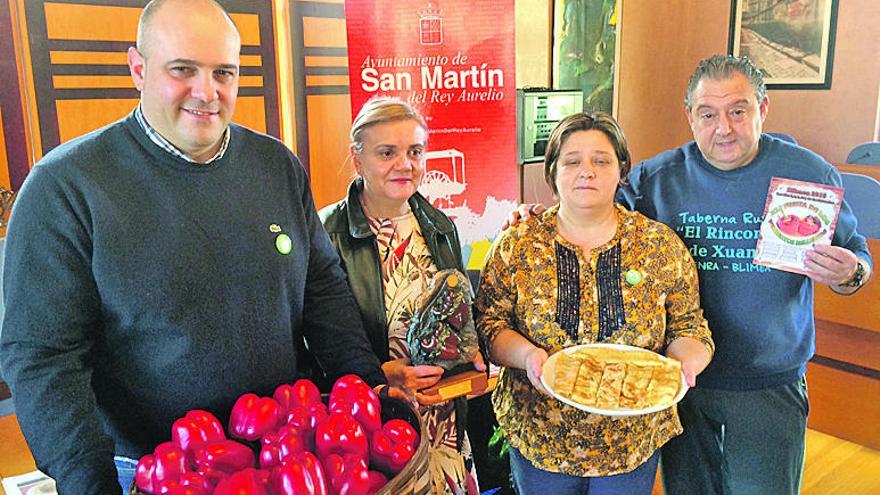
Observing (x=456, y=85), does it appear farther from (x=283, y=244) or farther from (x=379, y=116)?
(x=283, y=244)

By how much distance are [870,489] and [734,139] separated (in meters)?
2.10

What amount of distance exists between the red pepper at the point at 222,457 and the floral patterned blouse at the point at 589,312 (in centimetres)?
84

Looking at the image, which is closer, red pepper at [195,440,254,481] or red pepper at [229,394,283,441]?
red pepper at [195,440,254,481]

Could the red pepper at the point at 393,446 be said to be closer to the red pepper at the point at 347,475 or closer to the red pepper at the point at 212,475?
the red pepper at the point at 347,475

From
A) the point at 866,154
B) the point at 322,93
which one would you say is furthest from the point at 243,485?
the point at 866,154

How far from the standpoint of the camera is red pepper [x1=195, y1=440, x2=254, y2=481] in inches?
42.0

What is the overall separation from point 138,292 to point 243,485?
1.69 ft

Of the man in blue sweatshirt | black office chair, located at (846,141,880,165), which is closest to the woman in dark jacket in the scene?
the man in blue sweatshirt

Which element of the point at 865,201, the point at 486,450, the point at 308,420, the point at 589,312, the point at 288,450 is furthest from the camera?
the point at 865,201

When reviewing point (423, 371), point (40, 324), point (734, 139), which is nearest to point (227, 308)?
point (40, 324)

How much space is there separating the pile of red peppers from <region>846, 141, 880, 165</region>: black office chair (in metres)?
3.73

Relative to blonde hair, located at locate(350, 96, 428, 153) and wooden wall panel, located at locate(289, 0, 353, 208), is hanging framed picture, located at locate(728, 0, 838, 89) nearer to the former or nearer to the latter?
wooden wall panel, located at locate(289, 0, 353, 208)

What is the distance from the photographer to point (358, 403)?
48.3 inches

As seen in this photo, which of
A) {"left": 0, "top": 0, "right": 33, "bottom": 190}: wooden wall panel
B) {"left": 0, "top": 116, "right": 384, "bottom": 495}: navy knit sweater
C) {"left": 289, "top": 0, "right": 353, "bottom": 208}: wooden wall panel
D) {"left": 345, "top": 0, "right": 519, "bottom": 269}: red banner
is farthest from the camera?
{"left": 289, "top": 0, "right": 353, "bottom": 208}: wooden wall panel
